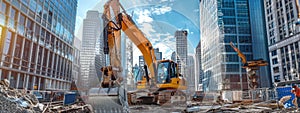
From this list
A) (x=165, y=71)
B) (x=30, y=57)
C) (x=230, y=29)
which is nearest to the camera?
(x=165, y=71)

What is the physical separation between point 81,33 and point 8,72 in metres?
12.4

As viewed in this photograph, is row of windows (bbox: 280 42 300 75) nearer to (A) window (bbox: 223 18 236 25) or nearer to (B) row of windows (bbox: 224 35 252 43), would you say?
(B) row of windows (bbox: 224 35 252 43)

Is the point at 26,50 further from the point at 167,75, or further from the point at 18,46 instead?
the point at 167,75

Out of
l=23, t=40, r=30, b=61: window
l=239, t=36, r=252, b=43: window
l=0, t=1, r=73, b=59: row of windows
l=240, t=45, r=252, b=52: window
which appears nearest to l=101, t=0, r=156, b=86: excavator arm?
l=0, t=1, r=73, b=59: row of windows

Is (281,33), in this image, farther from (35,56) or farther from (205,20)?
(35,56)

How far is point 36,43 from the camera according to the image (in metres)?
16.7

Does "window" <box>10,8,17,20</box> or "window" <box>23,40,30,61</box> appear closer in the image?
"window" <box>10,8,17,20</box>

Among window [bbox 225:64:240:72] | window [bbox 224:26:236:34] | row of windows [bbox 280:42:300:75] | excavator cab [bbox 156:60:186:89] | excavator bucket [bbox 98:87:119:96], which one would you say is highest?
window [bbox 224:26:236:34]

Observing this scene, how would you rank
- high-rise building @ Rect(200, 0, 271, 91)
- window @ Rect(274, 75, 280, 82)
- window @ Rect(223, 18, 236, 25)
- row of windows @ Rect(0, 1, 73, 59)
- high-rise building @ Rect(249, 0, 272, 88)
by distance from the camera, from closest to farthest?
row of windows @ Rect(0, 1, 73, 59) → high-rise building @ Rect(200, 0, 271, 91) → window @ Rect(274, 75, 280, 82) → high-rise building @ Rect(249, 0, 272, 88) → window @ Rect(223, 18, 236, 25)

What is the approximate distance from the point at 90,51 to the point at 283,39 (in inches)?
1448

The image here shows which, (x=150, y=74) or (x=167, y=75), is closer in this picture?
(x=150, y=74)

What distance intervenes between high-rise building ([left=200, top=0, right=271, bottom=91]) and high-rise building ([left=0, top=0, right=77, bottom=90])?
20716 millimetres

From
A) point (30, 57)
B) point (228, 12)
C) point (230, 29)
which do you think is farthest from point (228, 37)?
point (30, 57)

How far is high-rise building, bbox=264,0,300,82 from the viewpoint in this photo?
98.4ft
